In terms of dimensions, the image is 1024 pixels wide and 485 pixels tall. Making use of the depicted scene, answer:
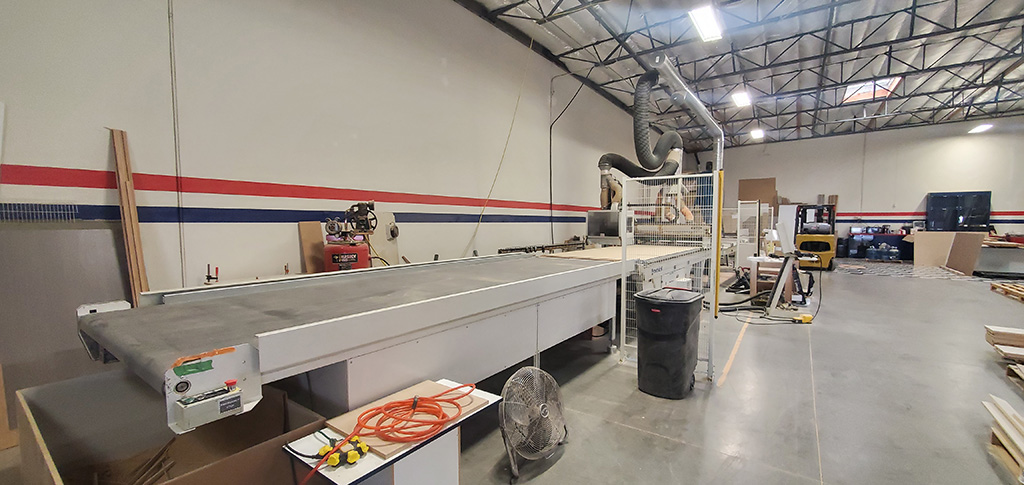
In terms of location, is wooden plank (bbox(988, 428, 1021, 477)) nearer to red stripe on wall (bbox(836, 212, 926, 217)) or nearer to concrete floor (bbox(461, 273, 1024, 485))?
concrete floor (bbox(461, 273, 1024, 485))

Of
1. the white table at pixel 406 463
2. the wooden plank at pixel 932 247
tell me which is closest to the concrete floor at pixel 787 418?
the white table at pixel 406 463

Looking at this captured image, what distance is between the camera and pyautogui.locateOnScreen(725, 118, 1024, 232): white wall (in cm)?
1049

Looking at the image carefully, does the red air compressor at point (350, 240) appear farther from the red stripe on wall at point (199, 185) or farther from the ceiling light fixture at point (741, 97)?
the ceiling light fixture at point (741, 97)

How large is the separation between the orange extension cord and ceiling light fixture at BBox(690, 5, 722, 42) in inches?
187

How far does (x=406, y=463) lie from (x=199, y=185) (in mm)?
2599

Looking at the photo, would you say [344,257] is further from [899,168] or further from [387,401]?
[899,168]

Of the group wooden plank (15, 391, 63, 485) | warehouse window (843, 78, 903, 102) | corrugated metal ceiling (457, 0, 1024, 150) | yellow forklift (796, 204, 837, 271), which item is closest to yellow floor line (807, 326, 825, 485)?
wooden plank (15, 391, 63, 485)

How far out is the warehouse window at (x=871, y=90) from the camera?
837cm

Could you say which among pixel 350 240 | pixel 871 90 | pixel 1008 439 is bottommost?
pixel 1008 439

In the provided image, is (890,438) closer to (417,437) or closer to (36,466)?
(417,437)

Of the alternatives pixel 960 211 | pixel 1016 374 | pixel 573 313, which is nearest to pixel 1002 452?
pixel 1016 374

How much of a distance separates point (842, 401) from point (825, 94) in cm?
944

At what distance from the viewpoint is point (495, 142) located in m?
5.23

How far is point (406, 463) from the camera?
119 cm
